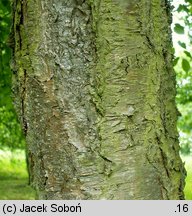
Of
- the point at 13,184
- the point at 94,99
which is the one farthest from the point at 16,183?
the point at 94,99

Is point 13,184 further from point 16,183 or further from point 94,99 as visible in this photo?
point 94,99

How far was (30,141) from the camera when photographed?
1961mm

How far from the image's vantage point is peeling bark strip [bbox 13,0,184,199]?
6.05ft

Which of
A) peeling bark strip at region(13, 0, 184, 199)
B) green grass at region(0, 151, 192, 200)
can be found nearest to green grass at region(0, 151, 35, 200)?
green grass at region(0, 151, 192, 200)

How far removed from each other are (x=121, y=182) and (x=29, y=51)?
0.62 metres

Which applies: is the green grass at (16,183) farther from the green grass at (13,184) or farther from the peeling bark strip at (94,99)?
the peeling bark strip at (94,99)

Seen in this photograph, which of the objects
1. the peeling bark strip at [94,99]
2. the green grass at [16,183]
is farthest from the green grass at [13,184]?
the peeling bark strip at [94,99]

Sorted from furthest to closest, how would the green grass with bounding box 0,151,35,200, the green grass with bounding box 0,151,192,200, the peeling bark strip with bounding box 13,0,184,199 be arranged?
the green grass with bounding box 0,151,35,200
the green grass with bounding box 0,151,192,200
the peeling bark strip with bounding box 13,0,184,199

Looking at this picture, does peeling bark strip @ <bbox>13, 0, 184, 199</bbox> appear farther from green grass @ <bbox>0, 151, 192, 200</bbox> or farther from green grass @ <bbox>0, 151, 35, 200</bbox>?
green grass @ <bbox>0, 151, 35, 200</bbox>

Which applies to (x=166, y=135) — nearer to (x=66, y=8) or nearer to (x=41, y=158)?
(x=41, y=158)

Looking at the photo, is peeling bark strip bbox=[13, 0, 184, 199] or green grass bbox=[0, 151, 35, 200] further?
green grass bbox=[0, 151, 35, 200]

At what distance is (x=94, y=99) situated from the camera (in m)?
1.85
